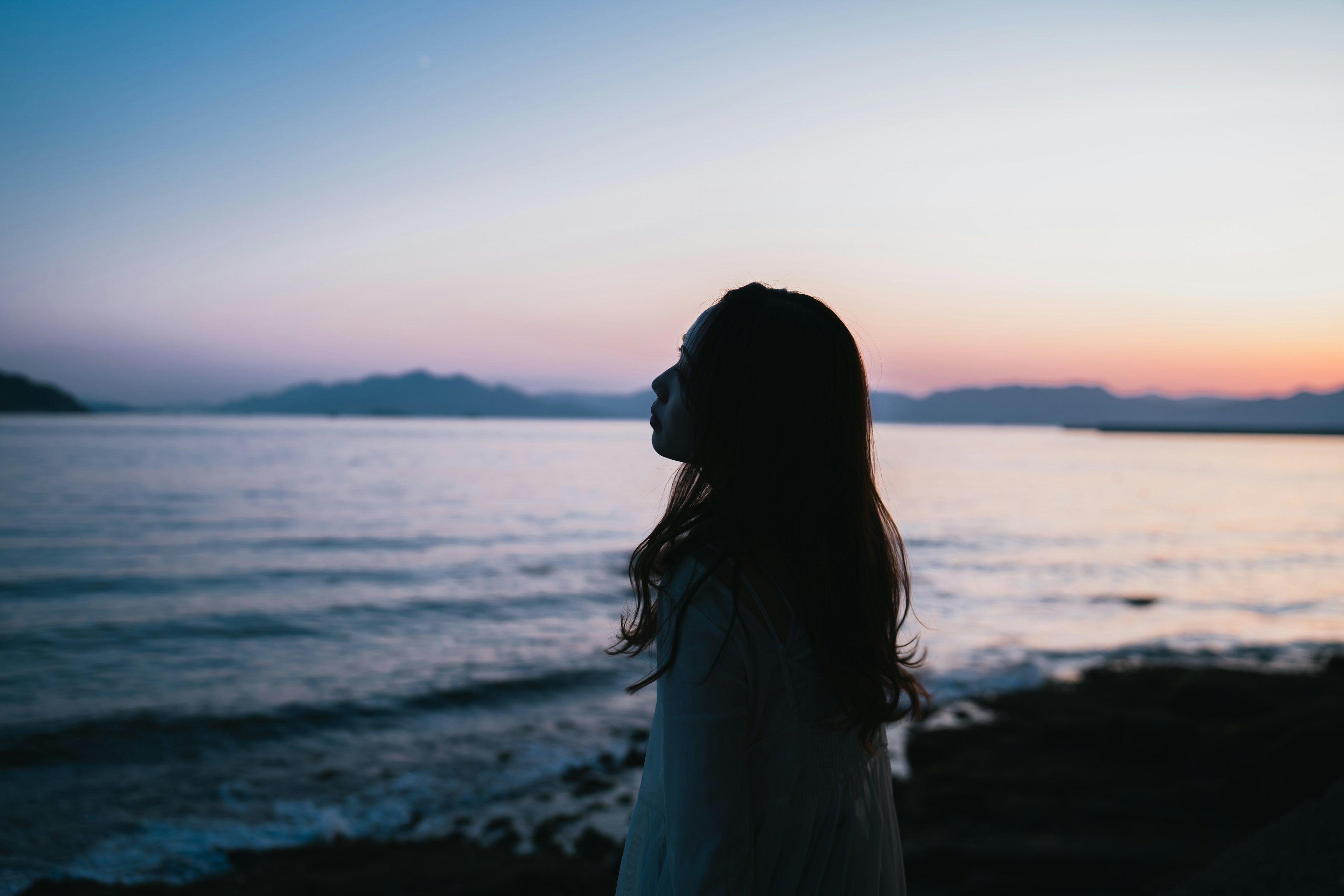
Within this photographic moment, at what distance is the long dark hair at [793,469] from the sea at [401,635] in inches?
7.9

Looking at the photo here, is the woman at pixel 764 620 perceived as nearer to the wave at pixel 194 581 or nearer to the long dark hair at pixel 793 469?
the long dark hair at pixel 793 469

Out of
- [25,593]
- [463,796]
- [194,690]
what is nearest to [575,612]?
[194,690]

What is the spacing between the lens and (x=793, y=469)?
1455mm

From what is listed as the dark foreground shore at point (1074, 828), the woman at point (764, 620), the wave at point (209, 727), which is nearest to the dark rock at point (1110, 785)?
the dark foreground shore at point (1074, 828)

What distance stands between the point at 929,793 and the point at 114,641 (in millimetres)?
13208

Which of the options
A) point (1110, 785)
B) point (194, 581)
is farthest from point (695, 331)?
point (194, 581)

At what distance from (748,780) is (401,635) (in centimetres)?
1411

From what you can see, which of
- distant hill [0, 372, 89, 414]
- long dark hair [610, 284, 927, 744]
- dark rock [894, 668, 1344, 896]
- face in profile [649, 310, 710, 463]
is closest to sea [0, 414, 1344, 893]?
long dark hair [610, 284, 927, 744]

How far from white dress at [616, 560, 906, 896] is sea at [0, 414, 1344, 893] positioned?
51 cm

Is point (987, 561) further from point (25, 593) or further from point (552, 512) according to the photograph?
point (25, 593)

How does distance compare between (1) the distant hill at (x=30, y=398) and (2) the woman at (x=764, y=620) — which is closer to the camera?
(2) the woman at (x=764, y=620)

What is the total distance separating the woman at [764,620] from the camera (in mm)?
1274

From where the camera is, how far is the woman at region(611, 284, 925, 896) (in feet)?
4.18

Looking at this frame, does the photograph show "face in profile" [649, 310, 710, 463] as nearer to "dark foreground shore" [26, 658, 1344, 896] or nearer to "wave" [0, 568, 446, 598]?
"dark foreground shore" [26, 658, 1344, 896]
